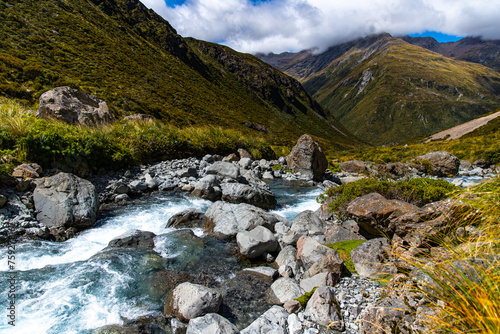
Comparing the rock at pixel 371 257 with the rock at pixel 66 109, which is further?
the rock at pixel 66 109

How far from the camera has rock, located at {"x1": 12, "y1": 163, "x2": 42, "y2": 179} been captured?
898cm

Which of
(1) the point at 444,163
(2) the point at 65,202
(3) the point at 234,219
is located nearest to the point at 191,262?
(3) the point at 234,219

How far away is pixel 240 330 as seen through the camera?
4996 millimetres

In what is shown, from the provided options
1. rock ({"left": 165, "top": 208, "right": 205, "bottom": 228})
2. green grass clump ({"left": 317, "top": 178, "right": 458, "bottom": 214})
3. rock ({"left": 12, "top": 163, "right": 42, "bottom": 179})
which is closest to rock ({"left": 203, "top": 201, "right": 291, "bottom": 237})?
rock ({"left": 165, "top": 208, "right": 205, "bottom": 228})

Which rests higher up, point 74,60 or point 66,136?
point 74,60

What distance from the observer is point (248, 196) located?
1277 cm

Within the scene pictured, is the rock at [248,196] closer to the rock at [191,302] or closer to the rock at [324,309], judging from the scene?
the rock at [191,302]

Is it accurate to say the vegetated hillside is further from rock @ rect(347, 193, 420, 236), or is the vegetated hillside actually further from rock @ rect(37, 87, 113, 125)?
rock @ rect(347, 193, 420, 236)

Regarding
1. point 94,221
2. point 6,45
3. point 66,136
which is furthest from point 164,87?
point 94,221

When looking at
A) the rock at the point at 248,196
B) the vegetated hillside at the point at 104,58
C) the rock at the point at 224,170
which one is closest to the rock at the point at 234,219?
the rock at the point at 248,196

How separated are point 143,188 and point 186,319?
9724 mm

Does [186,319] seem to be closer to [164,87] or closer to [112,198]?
[112,198]

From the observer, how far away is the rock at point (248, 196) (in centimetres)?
1271

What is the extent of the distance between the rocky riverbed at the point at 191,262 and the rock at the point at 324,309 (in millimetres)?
20
